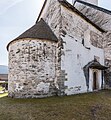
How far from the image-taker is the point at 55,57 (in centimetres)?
1260

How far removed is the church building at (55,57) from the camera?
1188 cm

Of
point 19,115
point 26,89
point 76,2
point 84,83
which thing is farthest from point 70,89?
point 76,2

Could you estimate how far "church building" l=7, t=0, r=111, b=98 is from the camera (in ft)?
39.0

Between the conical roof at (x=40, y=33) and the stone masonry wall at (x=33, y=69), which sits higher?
the conical roof at (x=40, y=33)

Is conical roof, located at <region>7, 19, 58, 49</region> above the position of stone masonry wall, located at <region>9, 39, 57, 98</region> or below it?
above

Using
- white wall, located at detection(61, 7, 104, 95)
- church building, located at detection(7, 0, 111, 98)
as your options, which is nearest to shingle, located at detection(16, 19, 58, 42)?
church building, located at detection(7, 0, 111, 98)

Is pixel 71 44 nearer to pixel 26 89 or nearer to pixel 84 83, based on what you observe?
pixel 84 83

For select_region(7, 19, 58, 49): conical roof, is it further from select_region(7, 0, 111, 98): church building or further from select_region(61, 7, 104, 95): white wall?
select_region(61, 7, 104, 95): white wall

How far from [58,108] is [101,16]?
43.3ft

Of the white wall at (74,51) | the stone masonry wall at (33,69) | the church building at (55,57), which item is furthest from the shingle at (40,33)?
the white wall at (74,51)

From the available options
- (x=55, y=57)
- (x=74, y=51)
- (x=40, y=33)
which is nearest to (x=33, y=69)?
(x=55, y=57)

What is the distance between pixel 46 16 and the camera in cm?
1625

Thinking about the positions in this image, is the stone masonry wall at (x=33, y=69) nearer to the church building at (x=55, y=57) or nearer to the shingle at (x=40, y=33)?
the church building at (x=55, y=57)

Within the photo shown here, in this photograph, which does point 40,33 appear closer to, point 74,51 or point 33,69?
point 33,69
